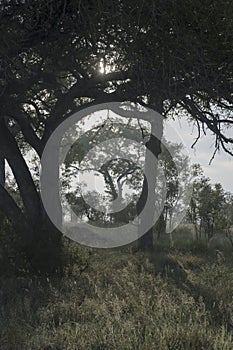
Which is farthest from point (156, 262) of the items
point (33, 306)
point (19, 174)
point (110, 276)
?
point (33, 306)

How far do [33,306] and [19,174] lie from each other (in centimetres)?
484

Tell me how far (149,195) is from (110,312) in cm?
1331

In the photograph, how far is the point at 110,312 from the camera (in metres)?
7.27

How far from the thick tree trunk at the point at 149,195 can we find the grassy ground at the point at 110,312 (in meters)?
7.40

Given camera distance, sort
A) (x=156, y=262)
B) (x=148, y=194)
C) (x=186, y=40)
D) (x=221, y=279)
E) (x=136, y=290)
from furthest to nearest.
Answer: (x=148, y=194) < (x=156, y=262) < (x=221, y=279) < (x=136, y=290) < (x=186, y=40)

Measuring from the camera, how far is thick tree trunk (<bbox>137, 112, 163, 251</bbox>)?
1958 centimetres

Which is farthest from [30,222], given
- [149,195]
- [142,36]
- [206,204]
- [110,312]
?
[206,204]

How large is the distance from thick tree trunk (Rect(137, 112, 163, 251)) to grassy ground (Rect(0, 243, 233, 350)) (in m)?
7.40

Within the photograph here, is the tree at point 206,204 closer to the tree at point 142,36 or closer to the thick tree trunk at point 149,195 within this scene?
the thick tree trunk at point 149,195

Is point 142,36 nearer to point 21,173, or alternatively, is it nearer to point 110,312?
point 110,312

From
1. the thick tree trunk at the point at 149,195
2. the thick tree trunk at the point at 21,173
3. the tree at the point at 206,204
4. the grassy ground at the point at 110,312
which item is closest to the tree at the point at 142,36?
the thick tree trunk at the point at 21,173

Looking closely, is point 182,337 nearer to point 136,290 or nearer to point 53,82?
point 136,290

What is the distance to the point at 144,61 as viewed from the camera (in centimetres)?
820

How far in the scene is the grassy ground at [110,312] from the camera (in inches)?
214
